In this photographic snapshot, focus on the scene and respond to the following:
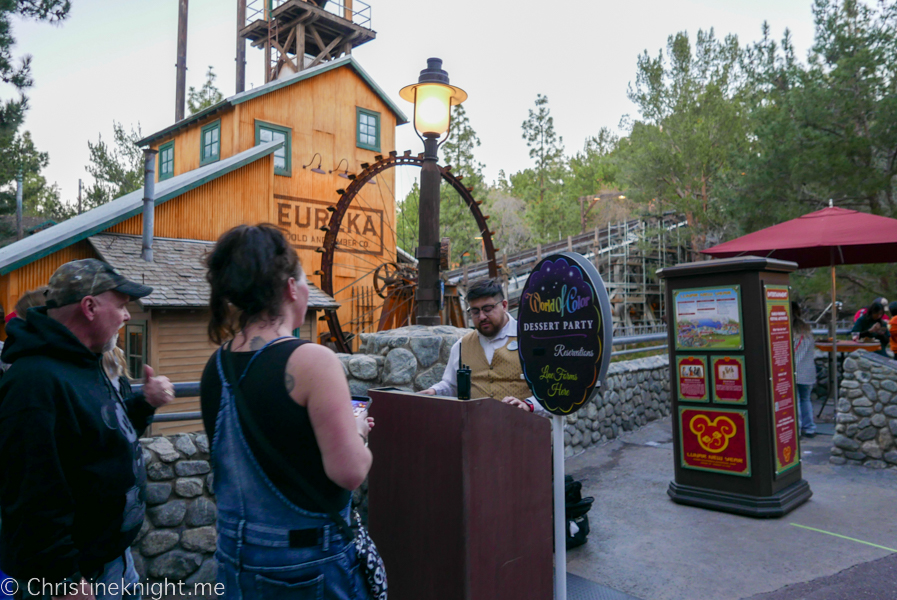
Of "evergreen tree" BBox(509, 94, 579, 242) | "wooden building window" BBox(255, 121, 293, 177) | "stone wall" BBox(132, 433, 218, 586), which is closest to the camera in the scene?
"stone wall" BBox(132, 433, 218, 586)

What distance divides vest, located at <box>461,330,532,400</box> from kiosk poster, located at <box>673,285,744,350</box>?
2.23 meters

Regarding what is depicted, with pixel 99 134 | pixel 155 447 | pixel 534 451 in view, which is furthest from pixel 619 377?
pixel 99 134

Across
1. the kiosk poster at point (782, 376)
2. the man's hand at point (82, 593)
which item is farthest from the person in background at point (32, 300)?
the kiosk poster at point (782, 376)

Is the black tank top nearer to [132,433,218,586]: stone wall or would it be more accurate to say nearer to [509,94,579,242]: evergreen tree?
[132,433,218,586]: stone wall

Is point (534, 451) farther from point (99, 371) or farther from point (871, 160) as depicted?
point (871, 160)

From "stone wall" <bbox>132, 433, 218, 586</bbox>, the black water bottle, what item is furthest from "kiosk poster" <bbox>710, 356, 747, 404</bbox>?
"stone wall" <bbox>132, 433, 218, 586</bbox>

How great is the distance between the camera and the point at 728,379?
4719 millimetres

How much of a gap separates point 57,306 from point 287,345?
96 cm

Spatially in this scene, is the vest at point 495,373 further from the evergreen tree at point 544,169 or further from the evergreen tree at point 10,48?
the evergreen tree at point 544,169

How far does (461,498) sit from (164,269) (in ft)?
28.3

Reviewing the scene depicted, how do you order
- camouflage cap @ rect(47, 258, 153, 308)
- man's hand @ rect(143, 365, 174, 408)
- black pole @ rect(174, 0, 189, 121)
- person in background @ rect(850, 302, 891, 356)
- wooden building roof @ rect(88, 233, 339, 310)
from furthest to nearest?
black pole @ rect(174, 0, 189, 121), person in background @ rect(850, 302, 891, 356), wooden building roof @ rect(88, 233, 339, 310), man's hand @ rect(143, 365, 174, 408), camouflage cap @ rect(47, 258, 153, 308)

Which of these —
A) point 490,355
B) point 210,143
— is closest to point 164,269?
point 210,143

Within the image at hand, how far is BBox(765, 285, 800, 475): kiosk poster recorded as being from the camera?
462 cm

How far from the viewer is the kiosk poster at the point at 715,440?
4.62 meters
